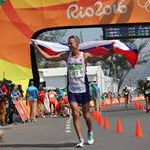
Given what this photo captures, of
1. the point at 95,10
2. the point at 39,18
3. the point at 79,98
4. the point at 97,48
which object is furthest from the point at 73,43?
the point at 39,18

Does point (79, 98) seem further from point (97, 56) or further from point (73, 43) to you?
point (73, 43)

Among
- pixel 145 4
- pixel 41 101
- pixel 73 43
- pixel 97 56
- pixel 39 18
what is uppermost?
pixel 145 4

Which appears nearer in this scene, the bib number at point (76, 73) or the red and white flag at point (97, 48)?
the bib number at point (76, 73)

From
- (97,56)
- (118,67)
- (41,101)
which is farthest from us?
(118,67)

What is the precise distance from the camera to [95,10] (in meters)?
26.9

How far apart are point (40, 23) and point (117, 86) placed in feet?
252

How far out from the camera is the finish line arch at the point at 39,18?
2677 centimetres

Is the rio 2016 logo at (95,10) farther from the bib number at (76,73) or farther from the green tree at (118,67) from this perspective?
the green tree at (118,67)

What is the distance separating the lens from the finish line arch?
2677 cm

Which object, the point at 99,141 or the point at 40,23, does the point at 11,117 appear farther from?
the point at 99,141

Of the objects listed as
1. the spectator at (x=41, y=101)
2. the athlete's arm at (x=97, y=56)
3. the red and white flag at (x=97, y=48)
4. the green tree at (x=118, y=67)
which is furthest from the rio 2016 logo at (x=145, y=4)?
the green tree at (x=118, y=67)

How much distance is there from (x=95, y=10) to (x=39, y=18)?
254cm

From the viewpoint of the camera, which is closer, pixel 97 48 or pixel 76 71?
pixel 76 71

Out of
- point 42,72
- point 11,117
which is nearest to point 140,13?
point 11,117
